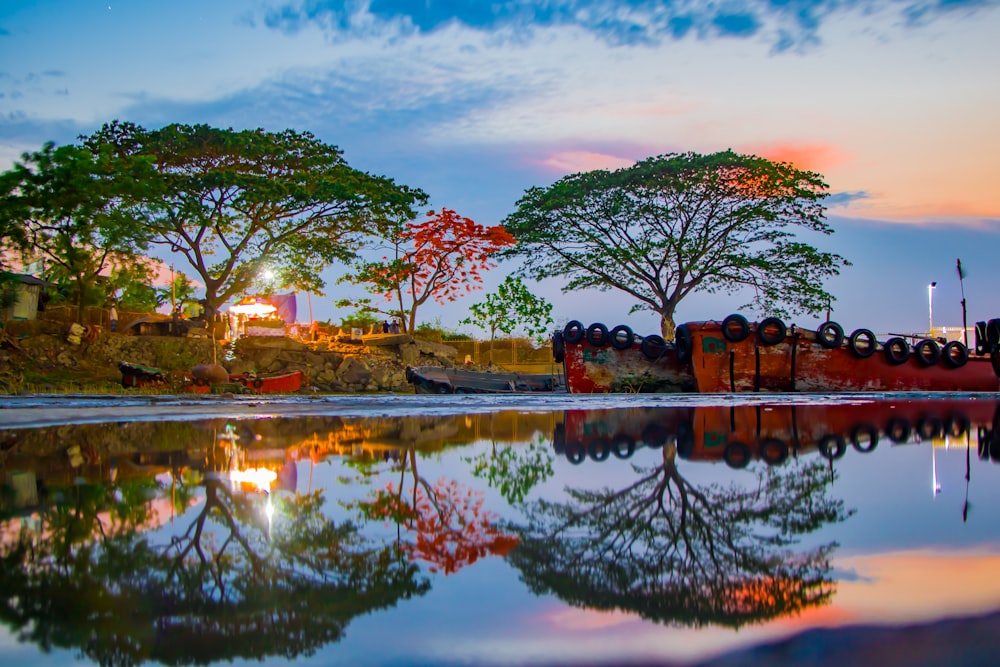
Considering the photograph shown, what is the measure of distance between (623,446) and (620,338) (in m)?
12.6

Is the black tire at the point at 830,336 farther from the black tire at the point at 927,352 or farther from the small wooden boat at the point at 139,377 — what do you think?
the small wooden boat at the point at 139,377

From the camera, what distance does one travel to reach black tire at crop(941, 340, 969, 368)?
1814cm

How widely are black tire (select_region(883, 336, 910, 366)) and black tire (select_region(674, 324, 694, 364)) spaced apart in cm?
414

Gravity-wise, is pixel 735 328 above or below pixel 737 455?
above

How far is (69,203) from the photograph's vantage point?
80.8 ft

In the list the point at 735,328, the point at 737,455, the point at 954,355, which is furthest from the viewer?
the point at 954,355

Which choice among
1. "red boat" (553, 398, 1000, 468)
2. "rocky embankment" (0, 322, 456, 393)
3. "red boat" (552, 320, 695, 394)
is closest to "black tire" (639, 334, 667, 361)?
"red boat" (552, 320, 695, 394)

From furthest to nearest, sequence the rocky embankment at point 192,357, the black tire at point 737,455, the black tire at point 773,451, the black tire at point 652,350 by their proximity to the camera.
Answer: the rocky embankment at point 192,357
the black tire at point 652,350
the black tire at point 773,451
the black tire at point 737,455

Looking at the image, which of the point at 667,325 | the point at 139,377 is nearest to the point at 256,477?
the point at 139,377

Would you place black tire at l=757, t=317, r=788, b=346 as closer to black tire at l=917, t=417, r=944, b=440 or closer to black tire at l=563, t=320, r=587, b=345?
black tire at l=563, t=320, r=587, b=345

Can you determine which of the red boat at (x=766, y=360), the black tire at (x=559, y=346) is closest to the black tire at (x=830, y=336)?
the red boat at (x=766, y=360)

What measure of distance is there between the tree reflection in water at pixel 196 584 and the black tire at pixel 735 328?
14698 millimetres

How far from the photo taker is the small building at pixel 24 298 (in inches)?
959

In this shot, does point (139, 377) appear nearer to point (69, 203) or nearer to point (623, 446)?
point (69, 203)
